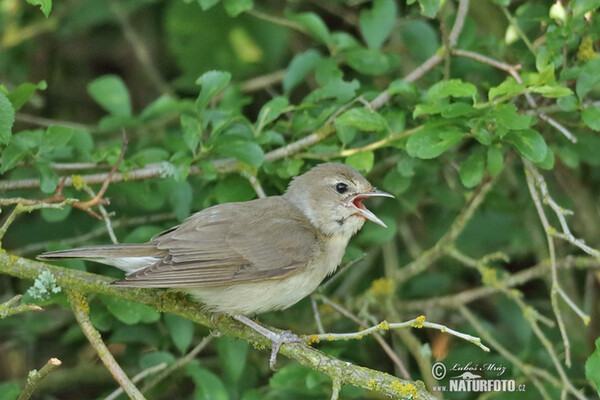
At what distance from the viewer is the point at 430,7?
3.98 m

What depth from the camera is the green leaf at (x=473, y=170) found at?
400cm

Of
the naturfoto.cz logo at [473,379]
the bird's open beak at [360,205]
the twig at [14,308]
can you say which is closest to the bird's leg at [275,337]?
the bird's open beak at [360,205]

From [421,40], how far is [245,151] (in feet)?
4.75

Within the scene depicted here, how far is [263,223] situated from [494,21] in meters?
2.68

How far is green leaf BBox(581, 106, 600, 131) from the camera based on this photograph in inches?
154

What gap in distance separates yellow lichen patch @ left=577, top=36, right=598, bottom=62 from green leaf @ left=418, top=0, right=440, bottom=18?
84cm

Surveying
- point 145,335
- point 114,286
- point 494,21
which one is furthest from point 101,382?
point 494,21

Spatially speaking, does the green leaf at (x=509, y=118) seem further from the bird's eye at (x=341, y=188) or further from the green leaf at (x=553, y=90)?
the bird's eye at (x=341, y=188)

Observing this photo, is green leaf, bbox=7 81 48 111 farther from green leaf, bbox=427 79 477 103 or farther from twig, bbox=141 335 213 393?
green leaf, bbox=427 79 477 103

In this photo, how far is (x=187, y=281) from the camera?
3.78 m

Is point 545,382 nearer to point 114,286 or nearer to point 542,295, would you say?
point 542,295

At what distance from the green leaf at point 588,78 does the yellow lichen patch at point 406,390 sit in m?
1.77

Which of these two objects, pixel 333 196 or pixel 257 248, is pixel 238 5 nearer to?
pixel 333 196

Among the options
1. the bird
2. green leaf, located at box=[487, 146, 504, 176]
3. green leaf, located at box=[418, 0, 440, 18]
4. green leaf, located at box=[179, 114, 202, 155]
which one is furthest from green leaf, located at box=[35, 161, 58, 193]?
green leaf, located at box=[487, 146, 504, 176]
